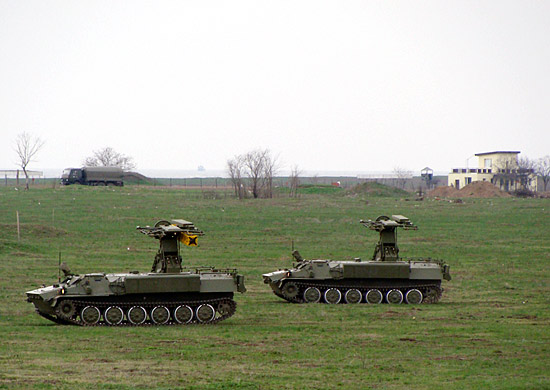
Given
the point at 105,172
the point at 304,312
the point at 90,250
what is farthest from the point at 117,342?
the point at 105,172

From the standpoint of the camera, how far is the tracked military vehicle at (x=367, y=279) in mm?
27781

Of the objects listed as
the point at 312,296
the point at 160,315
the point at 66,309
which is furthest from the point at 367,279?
the point at 66,309

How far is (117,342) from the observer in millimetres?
20516

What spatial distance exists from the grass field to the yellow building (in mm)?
53864

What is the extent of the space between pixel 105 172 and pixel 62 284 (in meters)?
63.9

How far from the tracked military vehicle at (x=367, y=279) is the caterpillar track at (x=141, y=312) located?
4.43m

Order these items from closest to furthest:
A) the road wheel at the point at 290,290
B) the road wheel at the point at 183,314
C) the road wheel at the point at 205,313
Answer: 1. the road wheel at the point at 183,314
2. the road wheel at the point at 205,313
3. the road wheel at the point at 290,290

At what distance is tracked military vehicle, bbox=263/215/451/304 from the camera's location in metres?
27.8

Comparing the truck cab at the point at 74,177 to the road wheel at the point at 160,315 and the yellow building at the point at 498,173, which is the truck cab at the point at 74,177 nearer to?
the yellow building at the point at 498,173

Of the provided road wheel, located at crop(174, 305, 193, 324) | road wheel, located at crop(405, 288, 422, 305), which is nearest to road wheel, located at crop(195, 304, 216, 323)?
road wheel, located at crop(174, 305, 193, 324)

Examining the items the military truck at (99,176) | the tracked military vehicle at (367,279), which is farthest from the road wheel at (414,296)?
the military truck at (99,176)

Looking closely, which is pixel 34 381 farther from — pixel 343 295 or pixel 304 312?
→ pixel 343 295

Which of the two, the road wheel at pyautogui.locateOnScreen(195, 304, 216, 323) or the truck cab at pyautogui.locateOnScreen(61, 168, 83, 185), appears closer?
the road wheel at pyautogui.locateOnScreen(195, 304, 216, 323)

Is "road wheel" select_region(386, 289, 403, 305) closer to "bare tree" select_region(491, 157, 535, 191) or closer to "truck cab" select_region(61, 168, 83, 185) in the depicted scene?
"truck cab" select_region(61, 168, 83, 185)
